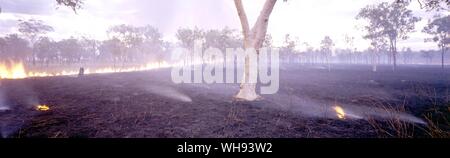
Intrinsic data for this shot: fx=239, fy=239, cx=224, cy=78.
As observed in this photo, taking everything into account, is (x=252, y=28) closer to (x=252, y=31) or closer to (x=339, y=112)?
(x=252, y=31)

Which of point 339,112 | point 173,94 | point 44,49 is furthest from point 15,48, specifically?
point 339,112

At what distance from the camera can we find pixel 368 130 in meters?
8.11

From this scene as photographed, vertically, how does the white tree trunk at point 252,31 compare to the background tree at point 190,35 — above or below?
below

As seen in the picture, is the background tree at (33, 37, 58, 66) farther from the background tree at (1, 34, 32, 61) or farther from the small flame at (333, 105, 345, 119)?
the small flame at (333, 105, 345, 119)

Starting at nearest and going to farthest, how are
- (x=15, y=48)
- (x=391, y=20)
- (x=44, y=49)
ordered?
(x=391, y=20) < (x=15, y=48) < (x=44, y=49)

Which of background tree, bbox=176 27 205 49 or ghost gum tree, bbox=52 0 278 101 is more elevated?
background tree, bbox=176 27 205 49

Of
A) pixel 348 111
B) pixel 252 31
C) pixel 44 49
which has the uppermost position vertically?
pixel 44 49

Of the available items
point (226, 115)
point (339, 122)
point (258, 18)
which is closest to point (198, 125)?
point (226, 115)

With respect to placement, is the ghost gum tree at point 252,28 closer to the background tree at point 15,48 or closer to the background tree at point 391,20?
the background tree at point 391,20

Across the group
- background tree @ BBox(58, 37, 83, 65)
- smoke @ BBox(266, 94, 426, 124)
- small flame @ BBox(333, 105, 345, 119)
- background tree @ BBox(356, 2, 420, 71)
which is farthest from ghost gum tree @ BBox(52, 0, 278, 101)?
background tree @ BBox(58, 37, 83, 65)

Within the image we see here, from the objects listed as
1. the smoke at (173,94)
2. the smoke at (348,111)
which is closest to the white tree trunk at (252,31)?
the smoke at (348,111)

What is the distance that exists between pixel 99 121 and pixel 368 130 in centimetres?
953

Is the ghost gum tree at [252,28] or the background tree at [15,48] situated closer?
the ghost gum tree at [252,28]

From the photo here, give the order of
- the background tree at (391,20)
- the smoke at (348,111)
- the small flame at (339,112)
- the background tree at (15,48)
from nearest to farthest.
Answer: the smoke at (348,111) → the small flame at (339,112) → the background tree at (391,20) → the background tree at (15,48)
